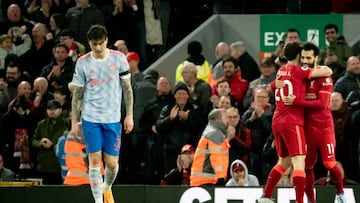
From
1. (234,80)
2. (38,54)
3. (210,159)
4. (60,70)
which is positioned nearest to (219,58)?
(234,80)

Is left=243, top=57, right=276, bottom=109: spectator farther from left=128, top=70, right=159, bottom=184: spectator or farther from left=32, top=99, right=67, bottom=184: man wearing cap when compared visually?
left=32, top=99, right=67, bottom=184: man wearing cap

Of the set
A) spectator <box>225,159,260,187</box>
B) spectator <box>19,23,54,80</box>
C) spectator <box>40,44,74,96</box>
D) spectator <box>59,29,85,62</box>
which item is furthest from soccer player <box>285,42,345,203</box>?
spectator <box>19,23,54,80</box>

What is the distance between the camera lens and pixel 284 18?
71.9 feet

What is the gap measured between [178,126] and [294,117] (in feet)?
12.7

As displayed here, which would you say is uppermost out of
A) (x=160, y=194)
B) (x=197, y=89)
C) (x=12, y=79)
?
(x=12, y=79)

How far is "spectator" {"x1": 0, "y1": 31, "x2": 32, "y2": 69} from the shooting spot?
22078mm

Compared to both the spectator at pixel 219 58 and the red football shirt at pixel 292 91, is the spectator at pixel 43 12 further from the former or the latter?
the red football shirt at pixel 292 91

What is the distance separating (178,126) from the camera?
19.1 metres

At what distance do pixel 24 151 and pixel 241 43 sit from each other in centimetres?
382

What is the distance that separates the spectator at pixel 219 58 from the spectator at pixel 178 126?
1511 millimetres

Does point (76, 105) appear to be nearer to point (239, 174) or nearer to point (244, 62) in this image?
point (239, 174)

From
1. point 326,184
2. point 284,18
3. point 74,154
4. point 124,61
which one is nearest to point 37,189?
point 74,154

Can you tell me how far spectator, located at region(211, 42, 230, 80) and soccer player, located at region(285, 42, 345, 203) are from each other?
491 centimetres

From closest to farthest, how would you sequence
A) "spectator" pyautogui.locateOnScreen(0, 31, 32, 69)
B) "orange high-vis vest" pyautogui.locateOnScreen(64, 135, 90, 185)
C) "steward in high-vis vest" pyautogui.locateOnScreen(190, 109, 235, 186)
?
1. "steward in high-vis vest" pyautogui.locateOnScreen(190, 109, 235, 186)
2. "orange high-vis vest" pyautogui.locateOnScreen(64, 135, 90, 185)
3. "spectator" pyautogui.locateOnScreen(0, 31, 32, 69)
